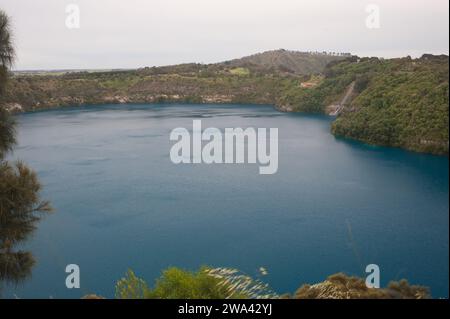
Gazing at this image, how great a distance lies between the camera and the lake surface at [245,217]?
38.4 ft

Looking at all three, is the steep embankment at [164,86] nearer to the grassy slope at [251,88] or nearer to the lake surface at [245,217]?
the grassy slope at [251,88]

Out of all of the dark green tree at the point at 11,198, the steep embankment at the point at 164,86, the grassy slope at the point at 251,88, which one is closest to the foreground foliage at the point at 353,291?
the dark green tree at the point at 11,198

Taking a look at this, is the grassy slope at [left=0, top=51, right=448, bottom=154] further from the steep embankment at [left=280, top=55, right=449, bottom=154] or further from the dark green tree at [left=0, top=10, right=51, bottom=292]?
the dark green tree at [left=0, top=10, right=51, bottom=292]

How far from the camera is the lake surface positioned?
38.4ft

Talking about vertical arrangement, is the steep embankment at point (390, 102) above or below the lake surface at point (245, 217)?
above

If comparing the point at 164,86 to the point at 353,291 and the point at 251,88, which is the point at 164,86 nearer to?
the point at 251,88

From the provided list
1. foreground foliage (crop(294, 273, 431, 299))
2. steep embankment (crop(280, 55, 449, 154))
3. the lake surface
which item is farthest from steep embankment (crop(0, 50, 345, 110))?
foreground foliage (crop(294, 273, 431, 299))

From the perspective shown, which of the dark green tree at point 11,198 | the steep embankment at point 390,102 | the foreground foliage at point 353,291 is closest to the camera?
the foreground foliage at point 353,291

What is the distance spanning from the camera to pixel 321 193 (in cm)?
1803

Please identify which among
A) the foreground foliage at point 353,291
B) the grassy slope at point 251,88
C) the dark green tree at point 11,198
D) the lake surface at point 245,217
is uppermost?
the grassy slope at point 251,88

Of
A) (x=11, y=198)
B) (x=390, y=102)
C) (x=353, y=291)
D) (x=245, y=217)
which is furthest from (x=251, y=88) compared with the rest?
(x=11, y=198)
